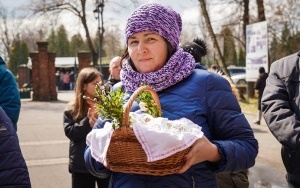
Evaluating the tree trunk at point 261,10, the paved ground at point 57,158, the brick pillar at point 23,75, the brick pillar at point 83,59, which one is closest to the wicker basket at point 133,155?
the paved ground at point 57,158

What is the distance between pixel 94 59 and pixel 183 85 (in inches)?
1249

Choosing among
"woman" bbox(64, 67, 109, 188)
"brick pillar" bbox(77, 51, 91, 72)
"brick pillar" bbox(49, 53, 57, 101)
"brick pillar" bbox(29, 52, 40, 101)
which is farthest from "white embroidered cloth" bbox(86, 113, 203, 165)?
"brick pillar" bbox(49, 53, 57, 101)

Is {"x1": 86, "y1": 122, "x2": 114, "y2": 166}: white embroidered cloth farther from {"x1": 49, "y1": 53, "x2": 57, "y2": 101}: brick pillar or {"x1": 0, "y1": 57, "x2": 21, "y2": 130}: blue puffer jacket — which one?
{"x1": 49, "y1": 53, "x2": 57, "y2": 101}: brick pillar

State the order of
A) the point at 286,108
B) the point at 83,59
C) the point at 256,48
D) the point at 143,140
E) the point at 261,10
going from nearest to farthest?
the point at 143,140, the point at 286,108, the point at 256,48, the point at 261,10, the point at 83,59

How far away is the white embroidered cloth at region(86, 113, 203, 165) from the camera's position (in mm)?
1617

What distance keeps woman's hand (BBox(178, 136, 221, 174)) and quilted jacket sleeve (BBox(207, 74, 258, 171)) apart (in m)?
0.07

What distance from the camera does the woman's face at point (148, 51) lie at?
200 cm

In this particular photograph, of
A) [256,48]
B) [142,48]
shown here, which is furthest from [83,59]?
[142,48]

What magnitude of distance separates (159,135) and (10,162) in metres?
0.76

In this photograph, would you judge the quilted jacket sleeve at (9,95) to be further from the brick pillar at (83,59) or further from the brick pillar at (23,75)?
the brick pillar at (23,75)

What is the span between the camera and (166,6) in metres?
2.09

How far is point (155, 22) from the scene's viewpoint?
1995 mm

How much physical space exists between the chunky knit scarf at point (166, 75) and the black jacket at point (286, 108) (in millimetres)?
881

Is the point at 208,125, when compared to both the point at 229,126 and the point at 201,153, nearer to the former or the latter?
the point at 229,126
